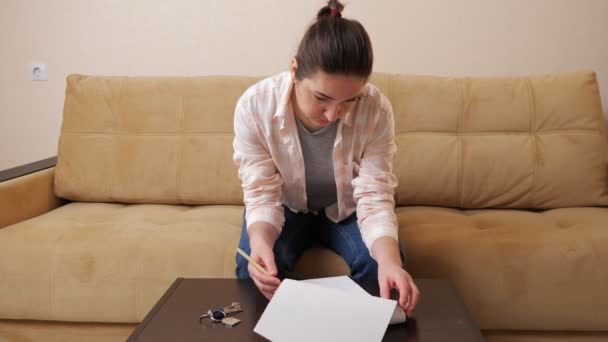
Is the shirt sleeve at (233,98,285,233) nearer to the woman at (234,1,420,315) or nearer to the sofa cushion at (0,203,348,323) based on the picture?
the woman at (234,1,420,315)

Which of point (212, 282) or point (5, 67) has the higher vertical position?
point (5, 67)

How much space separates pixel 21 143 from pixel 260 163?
5.50ft

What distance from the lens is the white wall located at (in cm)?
210

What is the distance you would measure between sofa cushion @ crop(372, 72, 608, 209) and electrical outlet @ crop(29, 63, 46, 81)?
1492 millimetres

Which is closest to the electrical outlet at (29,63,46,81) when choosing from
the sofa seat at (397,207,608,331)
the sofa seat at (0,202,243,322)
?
the sofa seat at (0,202,243,322)

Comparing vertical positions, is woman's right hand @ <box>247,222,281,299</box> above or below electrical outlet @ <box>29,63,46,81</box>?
below

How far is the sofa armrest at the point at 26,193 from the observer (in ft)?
5.28

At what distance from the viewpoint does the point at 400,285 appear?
35.6 inches

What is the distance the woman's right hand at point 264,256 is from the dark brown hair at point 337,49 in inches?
13.9

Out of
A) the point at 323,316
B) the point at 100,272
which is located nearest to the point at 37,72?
→ the point at 100,272

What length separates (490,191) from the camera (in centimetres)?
175

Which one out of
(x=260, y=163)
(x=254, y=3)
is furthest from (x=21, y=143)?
(x=260, y=163)

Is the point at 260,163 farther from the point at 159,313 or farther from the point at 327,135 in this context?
the point at 159,313

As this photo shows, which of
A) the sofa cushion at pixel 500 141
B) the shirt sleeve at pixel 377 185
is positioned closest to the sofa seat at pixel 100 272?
the shirt sleeve at pixel 377 185
